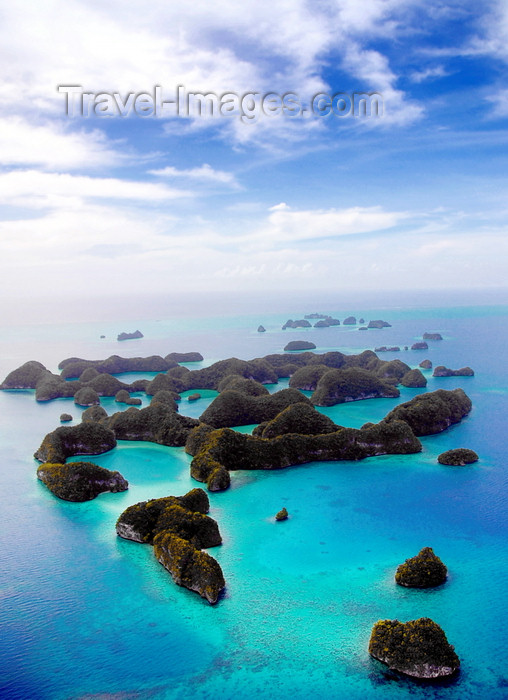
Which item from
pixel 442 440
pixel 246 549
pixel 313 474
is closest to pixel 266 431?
pixel 313 474

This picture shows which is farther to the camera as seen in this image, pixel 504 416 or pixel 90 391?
pixel 90 391

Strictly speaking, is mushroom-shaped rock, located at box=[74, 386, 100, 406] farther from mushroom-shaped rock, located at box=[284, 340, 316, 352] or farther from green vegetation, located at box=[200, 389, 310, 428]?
mushroom-shaped rock, located at box=[284, 340, 316, 352]

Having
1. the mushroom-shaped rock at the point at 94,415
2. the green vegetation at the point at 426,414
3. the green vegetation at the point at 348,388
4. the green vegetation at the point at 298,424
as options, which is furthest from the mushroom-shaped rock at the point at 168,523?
the green vegetation at the point at 348,388

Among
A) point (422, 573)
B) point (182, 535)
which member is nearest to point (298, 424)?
point (182, 535)

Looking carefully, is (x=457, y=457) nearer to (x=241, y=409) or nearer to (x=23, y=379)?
(x=241, y=409)

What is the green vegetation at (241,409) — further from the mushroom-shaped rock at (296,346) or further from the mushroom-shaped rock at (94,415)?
→ the mushroom-shaped rock at (296,346)

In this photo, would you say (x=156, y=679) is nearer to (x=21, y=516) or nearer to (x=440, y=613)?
(x=440, y=613)
